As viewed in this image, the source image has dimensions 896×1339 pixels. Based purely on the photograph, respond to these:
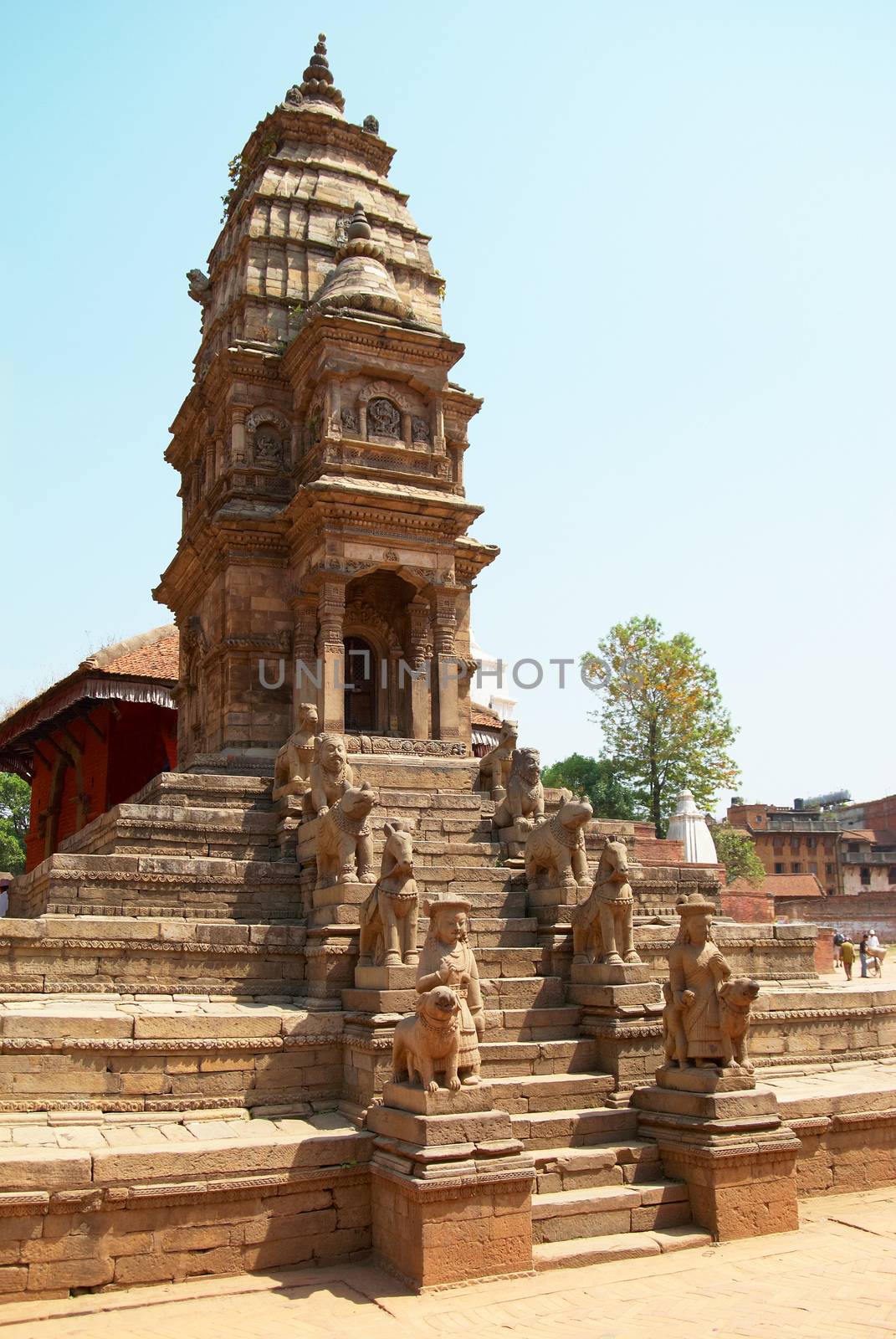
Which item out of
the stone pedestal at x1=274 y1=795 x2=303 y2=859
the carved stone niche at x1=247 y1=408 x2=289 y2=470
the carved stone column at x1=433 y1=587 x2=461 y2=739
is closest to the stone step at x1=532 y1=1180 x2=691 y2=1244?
the stone pedestal at x1=274 y1=795 x2=303 y2=859

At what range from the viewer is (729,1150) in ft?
28.3

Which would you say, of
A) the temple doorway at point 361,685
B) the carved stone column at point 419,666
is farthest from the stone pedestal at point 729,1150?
the temple doorway at point 361,685

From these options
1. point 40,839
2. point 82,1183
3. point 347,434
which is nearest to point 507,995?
point 82,1183

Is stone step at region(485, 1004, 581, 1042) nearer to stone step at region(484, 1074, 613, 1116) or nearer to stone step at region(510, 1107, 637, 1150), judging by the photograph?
stone step at region(484, 1074, 613, 1116)

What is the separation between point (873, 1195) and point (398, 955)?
475 cm

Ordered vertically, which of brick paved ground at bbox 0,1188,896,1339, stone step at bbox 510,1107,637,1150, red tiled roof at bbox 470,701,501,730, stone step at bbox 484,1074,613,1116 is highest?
red tiled roof at bbox 470,701,501,730

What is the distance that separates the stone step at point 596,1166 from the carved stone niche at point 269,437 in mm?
14029

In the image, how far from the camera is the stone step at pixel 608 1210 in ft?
27.0

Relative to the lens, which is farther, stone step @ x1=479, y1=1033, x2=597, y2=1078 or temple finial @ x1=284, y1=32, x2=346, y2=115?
temple finial @ x1=284, y1=32, x2=346, y2=115

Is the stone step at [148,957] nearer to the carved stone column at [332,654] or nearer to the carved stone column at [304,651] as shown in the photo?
the carved stone column at [332,654]

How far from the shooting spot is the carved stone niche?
20141mm

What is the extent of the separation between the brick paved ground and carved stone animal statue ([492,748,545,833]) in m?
6.05

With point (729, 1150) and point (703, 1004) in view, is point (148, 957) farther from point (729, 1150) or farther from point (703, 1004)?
point (729, 1150)

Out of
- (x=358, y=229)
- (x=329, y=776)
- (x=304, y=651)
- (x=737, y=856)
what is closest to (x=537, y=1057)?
(x=329, y=776)
